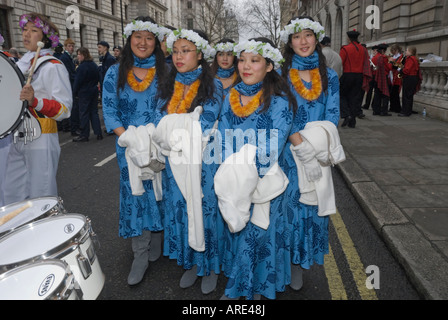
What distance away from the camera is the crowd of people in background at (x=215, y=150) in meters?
2.27

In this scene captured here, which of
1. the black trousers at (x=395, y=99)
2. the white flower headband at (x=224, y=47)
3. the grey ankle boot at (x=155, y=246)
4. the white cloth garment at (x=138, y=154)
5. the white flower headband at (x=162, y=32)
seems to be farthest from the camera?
the black trousers at (x=395, y=99)

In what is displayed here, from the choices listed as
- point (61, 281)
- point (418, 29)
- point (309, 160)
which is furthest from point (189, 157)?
point (418, 29)

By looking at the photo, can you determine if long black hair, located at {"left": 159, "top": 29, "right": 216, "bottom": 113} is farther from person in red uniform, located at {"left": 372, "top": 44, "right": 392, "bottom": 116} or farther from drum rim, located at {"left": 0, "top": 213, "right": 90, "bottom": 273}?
person in red uniform, located at {"left": 372, "top": 44, "right": 392, "bottom": 116}

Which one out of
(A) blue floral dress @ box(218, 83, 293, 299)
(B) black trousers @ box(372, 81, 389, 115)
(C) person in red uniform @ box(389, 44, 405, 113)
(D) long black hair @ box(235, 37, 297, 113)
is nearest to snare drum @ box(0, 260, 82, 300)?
(A) blue floral dress @ box(218, 83, 293, 299)

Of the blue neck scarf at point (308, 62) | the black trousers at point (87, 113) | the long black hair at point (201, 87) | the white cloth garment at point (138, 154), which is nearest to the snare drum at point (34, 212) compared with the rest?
the white cloth garment at point (138, 154)

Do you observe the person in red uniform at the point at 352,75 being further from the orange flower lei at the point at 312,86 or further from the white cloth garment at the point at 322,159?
the white cloth garment at the point at 322,159

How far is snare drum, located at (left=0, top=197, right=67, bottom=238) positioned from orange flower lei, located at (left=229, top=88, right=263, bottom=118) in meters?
1.31

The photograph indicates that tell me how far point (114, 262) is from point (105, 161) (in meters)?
3.95

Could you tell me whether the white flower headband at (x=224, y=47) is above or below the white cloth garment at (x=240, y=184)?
above

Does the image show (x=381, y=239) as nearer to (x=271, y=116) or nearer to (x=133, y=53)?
(x=271, y=116)

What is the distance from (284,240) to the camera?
2496mm

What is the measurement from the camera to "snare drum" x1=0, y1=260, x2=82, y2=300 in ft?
4.92

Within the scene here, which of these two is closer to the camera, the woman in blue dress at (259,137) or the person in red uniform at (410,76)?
the woman in blue dress at (259,137)

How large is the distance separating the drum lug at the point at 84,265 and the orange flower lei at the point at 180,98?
1.21m
